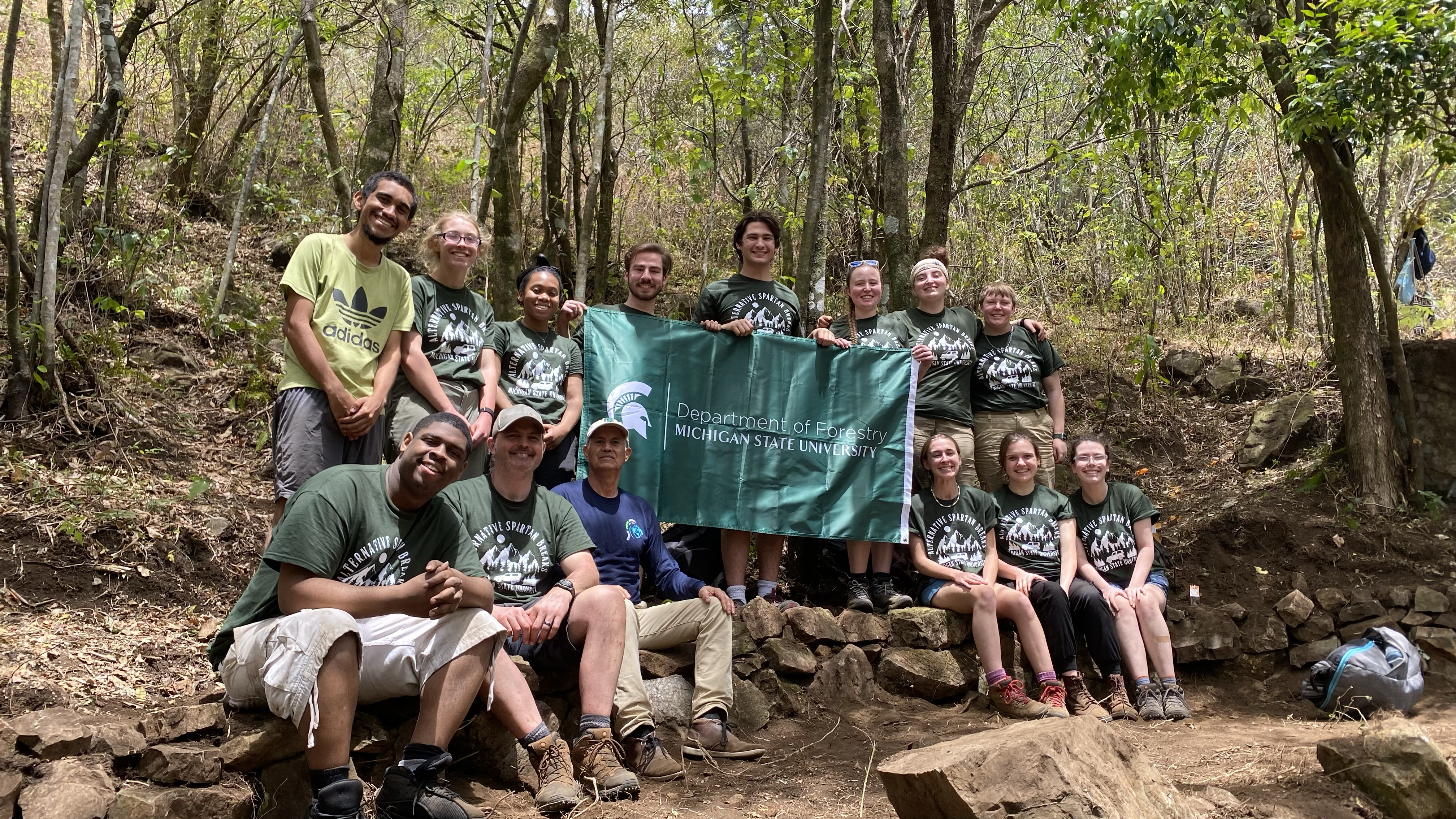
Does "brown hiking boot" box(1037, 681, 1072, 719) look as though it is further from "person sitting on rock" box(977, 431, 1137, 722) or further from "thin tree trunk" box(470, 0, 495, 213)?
"thin tree trunk" box(470, 0, 495, 213)

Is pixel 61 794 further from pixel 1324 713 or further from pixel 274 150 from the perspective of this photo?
pixel 274 150

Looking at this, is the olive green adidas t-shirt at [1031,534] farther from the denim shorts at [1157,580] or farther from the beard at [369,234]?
the beard at [369,234]

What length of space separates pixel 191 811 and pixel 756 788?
2.01 meters

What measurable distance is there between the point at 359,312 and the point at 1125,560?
417 centimetres

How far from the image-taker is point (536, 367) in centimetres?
499

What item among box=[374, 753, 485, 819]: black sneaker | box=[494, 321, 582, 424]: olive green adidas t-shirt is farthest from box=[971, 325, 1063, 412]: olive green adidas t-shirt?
box=[374, 753, 485, 819]: black sneaker

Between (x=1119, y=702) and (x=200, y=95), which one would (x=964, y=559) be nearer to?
(x=1119, y=702)

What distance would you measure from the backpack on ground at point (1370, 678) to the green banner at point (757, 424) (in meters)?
2.31

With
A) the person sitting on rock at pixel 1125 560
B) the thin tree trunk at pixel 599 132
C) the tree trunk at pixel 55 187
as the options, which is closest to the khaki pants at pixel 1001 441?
the person sitting on rock at pixel 1125 560

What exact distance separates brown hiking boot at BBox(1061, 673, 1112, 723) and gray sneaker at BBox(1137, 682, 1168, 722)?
0.18 meters

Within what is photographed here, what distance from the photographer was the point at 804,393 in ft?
18.3

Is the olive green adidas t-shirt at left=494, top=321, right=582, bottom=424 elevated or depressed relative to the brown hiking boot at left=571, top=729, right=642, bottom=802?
elevated

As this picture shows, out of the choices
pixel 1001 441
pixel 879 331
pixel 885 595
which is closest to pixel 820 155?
pixel 879 331

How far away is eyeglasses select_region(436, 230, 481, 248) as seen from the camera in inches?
182
